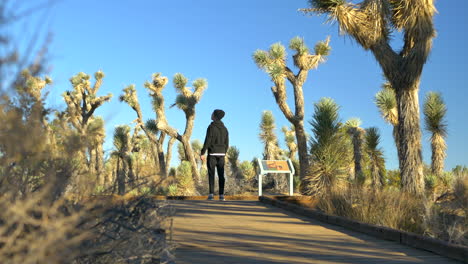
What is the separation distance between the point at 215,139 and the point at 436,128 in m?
16.0

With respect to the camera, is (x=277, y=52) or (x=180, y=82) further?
(x=180, y=82)

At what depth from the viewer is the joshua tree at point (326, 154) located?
13445 millimetres

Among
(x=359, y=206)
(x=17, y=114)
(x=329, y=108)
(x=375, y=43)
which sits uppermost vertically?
(x=375, y=43)

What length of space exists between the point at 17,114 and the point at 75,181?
2.24ft

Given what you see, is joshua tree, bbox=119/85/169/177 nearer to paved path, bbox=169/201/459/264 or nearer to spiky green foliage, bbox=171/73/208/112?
spiky green foliage, bbox=171/73/208/112

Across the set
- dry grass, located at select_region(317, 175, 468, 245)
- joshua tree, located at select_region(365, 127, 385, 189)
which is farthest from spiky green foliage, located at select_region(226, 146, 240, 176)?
dry grass, located at select_region(317, 175, 468, 245)

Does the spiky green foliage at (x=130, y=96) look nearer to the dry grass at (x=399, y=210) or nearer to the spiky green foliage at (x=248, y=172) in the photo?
the spiky green foliage at (x=248, y=172)

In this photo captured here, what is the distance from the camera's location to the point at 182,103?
86.2 feet

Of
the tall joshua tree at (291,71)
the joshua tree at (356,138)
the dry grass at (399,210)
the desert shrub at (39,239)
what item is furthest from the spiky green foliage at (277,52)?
the desert shrub at (39,239)

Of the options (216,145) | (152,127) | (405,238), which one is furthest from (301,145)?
(405,238)

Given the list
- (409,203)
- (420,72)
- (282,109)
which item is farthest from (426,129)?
(409,203)

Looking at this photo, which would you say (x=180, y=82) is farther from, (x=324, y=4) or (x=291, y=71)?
(x=324, y=4)

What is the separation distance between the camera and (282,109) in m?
19.8

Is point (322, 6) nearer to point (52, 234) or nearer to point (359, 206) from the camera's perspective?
point (359, 206)
